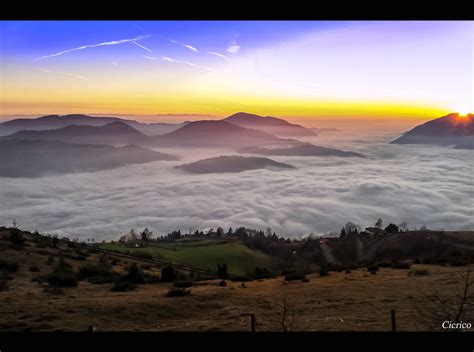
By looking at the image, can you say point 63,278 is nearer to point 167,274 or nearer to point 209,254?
point 167,274

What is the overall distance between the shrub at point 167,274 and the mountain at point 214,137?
10.5ft

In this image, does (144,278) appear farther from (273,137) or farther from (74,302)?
(273,137)

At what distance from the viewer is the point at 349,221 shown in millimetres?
5445

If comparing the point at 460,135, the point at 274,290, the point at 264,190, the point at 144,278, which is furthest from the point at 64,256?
the point at 460,135

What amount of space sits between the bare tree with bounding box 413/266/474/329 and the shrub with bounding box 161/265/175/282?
4350 millimetres

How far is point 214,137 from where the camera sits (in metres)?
5.37

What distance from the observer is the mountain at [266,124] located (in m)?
5.28

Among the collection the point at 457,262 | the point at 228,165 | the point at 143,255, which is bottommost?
the point at 457,262

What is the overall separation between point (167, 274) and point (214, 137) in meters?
3.59

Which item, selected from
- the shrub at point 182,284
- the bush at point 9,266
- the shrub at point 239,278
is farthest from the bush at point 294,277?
the bush at point 9,266

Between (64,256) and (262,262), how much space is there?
4491mm
